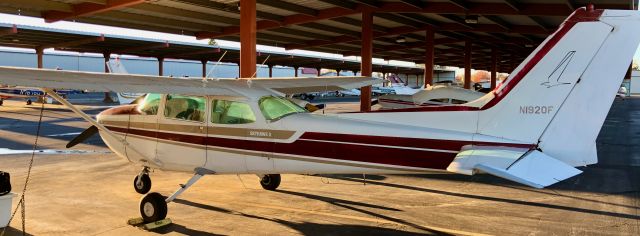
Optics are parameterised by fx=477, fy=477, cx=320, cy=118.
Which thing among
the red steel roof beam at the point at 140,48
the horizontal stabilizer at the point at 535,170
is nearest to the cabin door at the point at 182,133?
the horizontal stabilizer at the point at 535,170

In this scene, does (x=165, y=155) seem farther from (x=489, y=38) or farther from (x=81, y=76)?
(x=489, y=38)

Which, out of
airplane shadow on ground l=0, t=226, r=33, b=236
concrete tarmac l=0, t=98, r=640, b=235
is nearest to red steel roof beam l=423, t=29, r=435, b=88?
concrete tarmac l=0, t=98, r=640, b=235

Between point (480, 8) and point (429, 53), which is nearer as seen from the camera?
point (480, 8)

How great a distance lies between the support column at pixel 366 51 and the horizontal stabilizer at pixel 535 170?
49.5 ft

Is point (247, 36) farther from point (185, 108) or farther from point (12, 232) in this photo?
point (12, 232)

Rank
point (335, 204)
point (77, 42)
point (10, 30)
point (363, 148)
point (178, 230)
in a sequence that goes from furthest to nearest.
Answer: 1. point (77, 42)
2. point (10, 30)
3. point (335, 204)
4. point (178, 230)
5. point (363, 148)

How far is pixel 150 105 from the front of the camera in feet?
24.6

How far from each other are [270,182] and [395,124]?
11.5ft

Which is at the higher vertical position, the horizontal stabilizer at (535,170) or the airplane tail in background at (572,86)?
the airplane tail in background at (572,86)

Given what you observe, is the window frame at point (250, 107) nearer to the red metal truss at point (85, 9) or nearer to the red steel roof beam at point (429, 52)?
the red metal truss at point (85, 9)

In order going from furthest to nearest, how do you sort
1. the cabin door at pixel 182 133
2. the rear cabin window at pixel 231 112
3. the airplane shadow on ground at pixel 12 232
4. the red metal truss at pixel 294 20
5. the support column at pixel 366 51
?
the support column at pixel 366 51 → the red metal truss at pixel 294 20 → the cabin door at pixel 182 133 → the rear cabin window at pixel 231 112 → the airplane shadow on ground at pixel 12 232

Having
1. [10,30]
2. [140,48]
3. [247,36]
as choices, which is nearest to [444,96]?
[247,36]

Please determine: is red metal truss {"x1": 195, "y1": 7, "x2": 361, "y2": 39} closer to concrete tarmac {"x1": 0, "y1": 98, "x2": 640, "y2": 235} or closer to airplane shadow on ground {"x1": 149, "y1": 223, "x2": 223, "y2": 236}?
concrete tarmac {"x1": 0, "y1": 98, "x2": 640, "y2": 235}

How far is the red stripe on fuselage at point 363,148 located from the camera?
5.71 m
